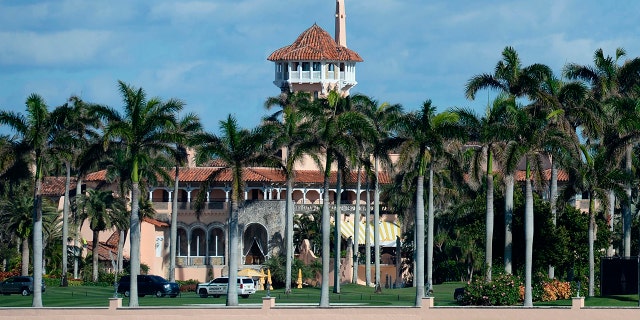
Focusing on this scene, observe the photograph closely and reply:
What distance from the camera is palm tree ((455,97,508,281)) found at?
A: 77.4 metres

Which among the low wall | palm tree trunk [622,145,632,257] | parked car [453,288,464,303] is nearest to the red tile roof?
palm tree trunk [622,145,632,257]

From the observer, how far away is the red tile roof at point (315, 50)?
449 feet

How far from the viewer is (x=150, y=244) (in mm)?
119875

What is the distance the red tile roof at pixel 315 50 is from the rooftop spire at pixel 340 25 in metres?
5.33

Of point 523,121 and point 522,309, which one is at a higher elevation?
point 523,121

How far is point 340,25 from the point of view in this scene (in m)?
147

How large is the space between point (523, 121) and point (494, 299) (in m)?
8.65

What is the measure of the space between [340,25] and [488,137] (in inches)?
2781

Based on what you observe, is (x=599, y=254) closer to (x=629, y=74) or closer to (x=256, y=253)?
(x=629, y=74)

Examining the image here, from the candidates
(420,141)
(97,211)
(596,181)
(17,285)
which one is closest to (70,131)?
(17,285)

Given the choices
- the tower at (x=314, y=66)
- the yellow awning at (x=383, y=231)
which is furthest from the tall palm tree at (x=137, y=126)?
the tower at (x=314, y=66)
